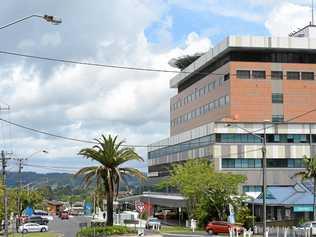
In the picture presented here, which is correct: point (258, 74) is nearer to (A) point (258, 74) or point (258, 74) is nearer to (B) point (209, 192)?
(A) point (258, 74)

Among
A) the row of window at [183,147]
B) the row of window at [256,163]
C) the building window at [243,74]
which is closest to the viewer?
the row of window at [256,163]

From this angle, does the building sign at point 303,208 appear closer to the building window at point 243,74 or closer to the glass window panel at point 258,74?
the building window at point 243,74

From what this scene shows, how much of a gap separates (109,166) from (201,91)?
224ft

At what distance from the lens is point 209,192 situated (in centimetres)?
7812

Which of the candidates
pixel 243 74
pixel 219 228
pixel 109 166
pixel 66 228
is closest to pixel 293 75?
pixel 243 74

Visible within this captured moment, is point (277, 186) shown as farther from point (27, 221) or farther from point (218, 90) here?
point (27, 221)

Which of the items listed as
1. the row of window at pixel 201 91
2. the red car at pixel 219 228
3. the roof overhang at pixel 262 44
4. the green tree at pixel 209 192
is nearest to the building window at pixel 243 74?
the row of window at pixel 201 91

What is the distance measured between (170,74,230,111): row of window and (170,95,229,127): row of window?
2.29 m

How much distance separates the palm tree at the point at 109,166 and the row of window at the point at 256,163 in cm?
4376

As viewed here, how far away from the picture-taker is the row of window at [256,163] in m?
93.4

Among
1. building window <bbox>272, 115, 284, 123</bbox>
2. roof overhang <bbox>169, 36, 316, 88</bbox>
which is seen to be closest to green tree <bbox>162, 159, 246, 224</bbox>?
building window <bbox>272, 115, 284, 123</bbox>

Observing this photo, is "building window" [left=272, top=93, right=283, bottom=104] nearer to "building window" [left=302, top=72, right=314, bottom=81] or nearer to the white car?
"building window" [left=302, top=72, right=314, bottom=81]

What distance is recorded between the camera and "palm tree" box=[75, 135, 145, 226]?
5028cm

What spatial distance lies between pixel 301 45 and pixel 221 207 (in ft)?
125
